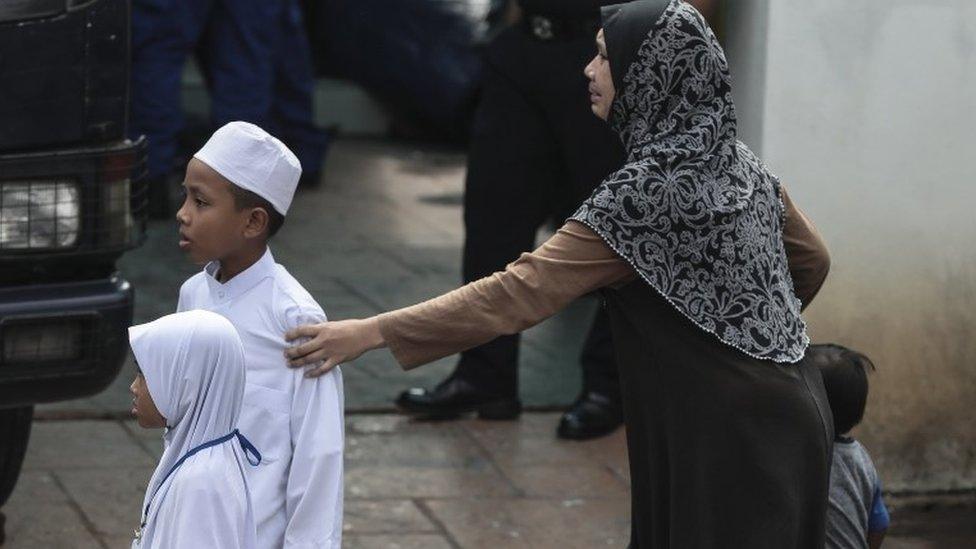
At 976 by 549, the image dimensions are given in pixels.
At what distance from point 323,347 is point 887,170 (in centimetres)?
235

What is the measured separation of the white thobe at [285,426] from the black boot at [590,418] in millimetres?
2561

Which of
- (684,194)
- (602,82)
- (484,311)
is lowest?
(484,311)

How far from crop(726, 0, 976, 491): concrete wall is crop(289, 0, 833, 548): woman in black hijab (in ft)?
5.61

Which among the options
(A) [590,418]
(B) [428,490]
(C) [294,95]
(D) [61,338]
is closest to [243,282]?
(D) [61,338]

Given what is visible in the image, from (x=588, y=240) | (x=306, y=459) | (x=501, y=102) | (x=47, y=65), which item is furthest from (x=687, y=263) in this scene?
(x=501, y=102)

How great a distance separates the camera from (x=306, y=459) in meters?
3.66

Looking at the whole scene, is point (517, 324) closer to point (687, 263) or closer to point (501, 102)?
point (687, 263)

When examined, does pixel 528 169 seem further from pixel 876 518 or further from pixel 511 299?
pixel 511 299

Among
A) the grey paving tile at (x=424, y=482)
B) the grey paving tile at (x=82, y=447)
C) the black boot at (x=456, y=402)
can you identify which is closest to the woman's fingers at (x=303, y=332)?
the grey paving tile at (x=424, y=482)

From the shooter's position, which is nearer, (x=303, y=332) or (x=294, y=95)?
(x=303, y=332)

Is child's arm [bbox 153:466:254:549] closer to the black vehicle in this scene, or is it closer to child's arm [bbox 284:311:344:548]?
child's arm [bbox 284:311:344:548]

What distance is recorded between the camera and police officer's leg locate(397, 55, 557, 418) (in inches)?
243

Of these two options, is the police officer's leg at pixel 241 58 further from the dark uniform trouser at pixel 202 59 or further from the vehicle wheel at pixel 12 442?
the vehicle wheel at pixel 12 442

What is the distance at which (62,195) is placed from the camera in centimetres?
468
